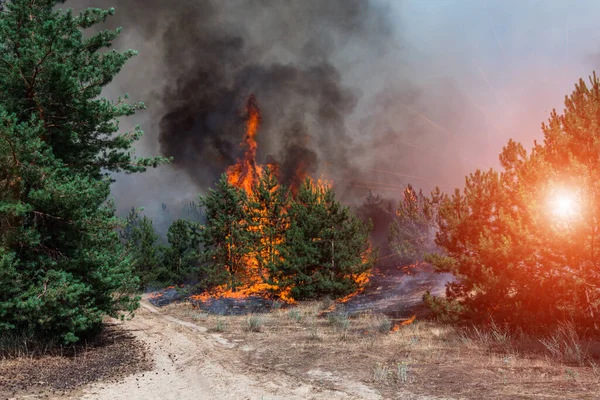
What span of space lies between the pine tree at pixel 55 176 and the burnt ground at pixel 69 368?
0.60m

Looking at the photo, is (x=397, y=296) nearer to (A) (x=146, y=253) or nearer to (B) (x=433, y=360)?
(B) (x=433, y=360)

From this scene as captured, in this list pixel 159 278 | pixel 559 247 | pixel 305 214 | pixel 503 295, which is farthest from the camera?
pixel 159 278

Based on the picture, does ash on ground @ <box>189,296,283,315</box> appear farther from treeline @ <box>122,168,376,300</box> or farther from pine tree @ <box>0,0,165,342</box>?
pine tree @ <box>0,0,165,342</box>

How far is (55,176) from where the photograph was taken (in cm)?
1056

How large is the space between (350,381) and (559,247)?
259 inches

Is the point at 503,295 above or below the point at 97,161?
below

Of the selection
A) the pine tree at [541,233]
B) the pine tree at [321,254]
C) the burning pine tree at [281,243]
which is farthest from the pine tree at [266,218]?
the pine tree at [541,233]

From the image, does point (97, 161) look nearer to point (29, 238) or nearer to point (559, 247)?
point (29, 238)

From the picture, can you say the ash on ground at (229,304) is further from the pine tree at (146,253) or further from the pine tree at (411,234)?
the pine tree at (411,234)

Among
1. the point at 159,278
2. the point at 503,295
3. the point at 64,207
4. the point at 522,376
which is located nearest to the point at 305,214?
the point at 503,295

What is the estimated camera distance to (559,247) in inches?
378

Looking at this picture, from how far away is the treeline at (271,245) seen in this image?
25.6 meters

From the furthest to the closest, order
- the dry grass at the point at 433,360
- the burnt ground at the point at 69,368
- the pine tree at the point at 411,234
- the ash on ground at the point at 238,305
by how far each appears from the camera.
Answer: the pine tree at the point at 411,234 < the ash on ground at the point at 238,305 < the burnt ground at the point at 69,368 < the dry grass at the point at 433,360

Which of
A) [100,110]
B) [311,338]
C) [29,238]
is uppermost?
[100,110]
